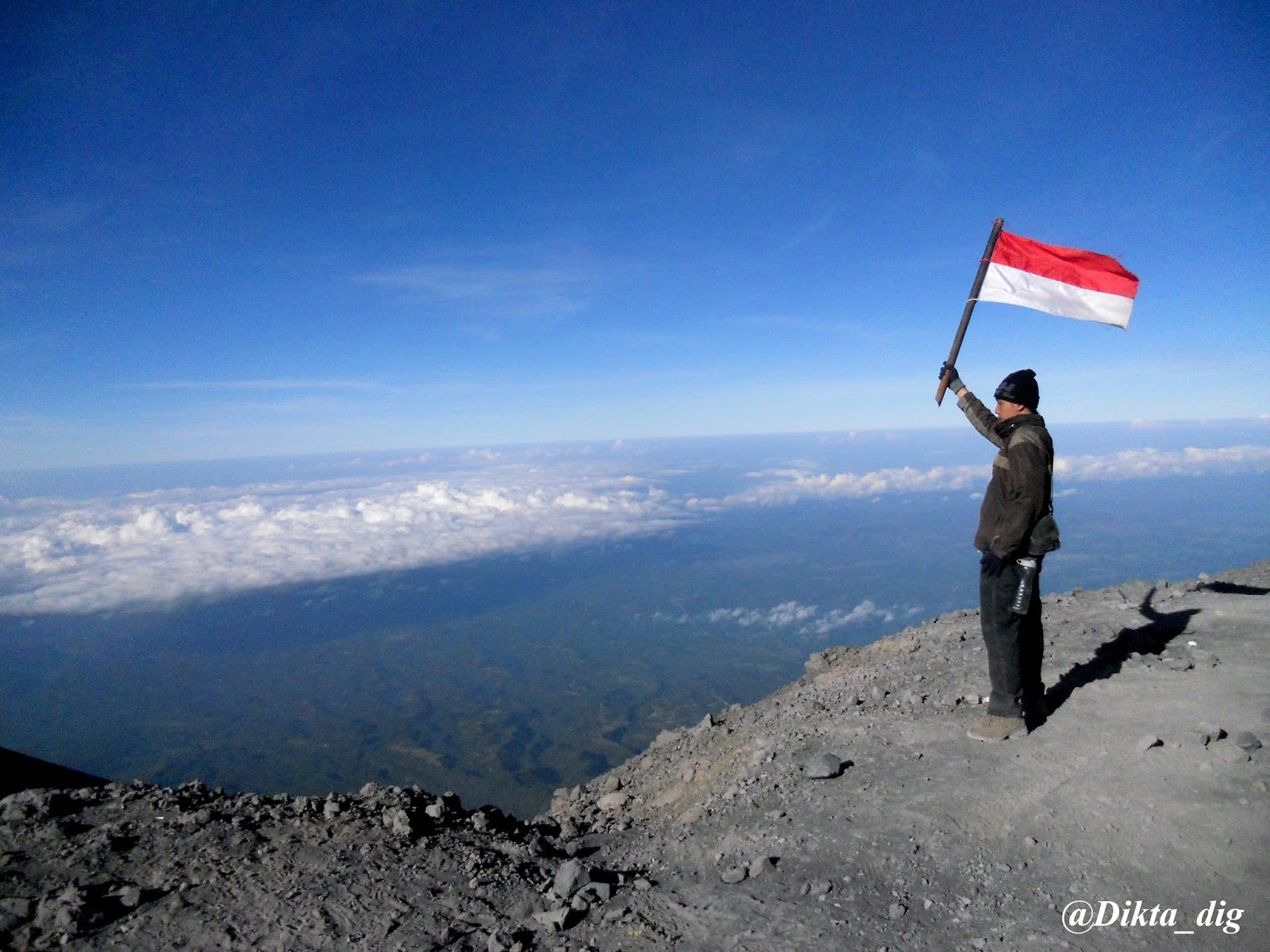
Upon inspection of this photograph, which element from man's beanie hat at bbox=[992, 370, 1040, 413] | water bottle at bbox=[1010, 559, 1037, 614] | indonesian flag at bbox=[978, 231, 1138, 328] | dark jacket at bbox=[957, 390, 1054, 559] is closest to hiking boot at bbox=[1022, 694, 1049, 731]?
water bottle at bbox=[1010, 559, 1037, 614]

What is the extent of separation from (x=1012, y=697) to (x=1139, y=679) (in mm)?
2155

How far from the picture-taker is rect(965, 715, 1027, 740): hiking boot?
5.45 metres

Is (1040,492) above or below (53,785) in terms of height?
above

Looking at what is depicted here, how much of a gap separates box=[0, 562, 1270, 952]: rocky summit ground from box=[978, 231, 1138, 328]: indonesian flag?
454cm

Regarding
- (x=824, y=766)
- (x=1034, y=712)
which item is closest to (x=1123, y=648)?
(x=1034, y=712)

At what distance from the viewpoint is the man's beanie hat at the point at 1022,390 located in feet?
17.7

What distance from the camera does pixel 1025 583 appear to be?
5172 millimetres

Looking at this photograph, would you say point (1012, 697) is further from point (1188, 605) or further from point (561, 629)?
point (561, 629)

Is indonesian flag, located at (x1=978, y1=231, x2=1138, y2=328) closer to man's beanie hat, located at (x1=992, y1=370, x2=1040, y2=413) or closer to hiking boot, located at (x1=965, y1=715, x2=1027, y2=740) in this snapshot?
man's beanie hat, located at (x1=992, y1=370, x2=1040, y2=413)

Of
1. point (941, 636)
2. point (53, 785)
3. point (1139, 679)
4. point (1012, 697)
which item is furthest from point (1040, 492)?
point (53, 785)

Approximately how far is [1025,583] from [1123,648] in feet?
14.4

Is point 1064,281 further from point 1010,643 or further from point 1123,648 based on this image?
point 1123,648

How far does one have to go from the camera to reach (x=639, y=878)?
420 centimetres

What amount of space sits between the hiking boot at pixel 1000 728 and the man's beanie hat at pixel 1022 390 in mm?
3211
